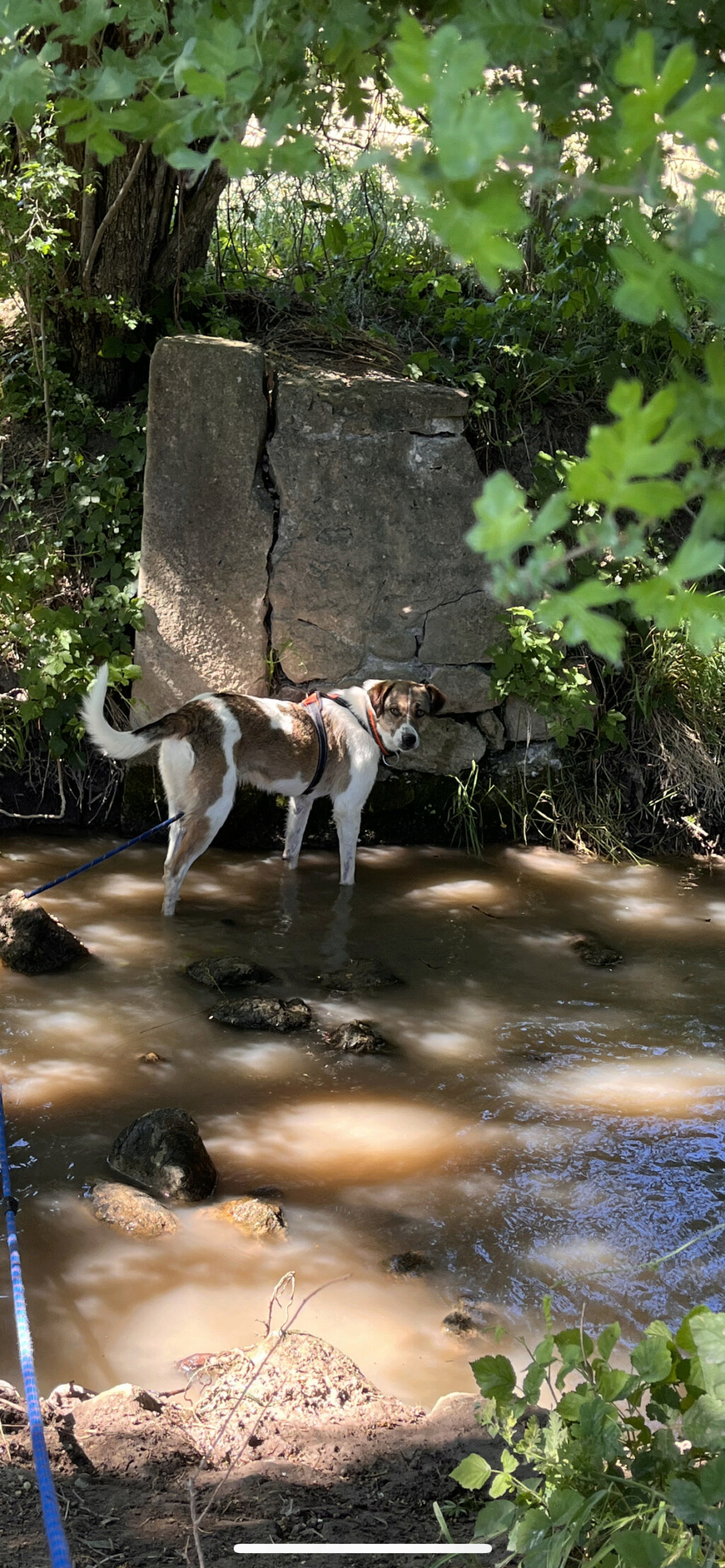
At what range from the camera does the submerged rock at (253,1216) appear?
3244mm

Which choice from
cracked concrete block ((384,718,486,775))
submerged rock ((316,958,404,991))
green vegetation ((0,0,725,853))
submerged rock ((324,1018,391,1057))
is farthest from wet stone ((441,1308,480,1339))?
cracked concrete block ((384,718,486,775))

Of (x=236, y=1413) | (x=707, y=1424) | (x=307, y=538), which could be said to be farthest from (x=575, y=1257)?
(x=307, y=538)

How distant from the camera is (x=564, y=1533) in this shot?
147 centimetres

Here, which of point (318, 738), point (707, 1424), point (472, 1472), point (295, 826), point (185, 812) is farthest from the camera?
point (295, 826)

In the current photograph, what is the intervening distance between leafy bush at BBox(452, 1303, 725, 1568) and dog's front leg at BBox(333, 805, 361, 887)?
14.0 feet

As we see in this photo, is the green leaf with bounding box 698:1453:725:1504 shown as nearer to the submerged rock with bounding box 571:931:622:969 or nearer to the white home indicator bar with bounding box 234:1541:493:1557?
the white home indicator bar with bounding box 234:1541:493:1557

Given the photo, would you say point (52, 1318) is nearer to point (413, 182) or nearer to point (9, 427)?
point (413, 182)

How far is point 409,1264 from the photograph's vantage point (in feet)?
10.4

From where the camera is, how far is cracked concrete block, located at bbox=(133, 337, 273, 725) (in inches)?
248

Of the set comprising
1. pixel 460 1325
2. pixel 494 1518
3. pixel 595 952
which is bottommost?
pixel 460 1325

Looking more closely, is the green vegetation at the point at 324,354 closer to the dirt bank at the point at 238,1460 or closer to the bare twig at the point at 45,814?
the bare twig at the point at 45,814

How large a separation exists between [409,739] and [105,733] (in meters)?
1.54

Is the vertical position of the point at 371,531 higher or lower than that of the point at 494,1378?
higher

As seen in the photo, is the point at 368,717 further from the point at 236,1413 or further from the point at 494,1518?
the point at 494,1518
